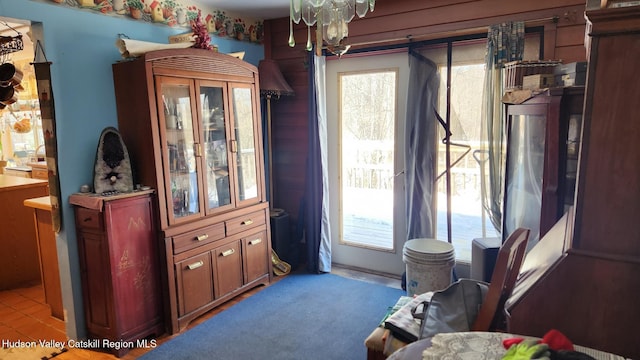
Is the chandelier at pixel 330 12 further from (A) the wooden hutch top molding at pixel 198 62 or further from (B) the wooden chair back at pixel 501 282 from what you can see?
(A) the wooden hutch top molding at pixel 198 62

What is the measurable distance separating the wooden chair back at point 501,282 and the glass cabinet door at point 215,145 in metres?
2.13

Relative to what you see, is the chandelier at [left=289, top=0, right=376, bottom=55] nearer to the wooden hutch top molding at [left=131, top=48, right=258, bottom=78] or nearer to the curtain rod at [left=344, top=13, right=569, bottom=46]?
the wooden hutch top molding at [left=131, top=48, right=258, bottom=78]

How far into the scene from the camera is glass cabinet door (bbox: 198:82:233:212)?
2.97 metres

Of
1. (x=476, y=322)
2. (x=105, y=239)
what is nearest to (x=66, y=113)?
(x=105, y=239)

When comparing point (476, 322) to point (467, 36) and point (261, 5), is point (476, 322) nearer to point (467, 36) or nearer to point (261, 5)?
point (467, 36)

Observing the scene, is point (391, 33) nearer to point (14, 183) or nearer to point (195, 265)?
point (195, 265)

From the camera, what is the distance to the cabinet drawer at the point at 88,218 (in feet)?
7.88

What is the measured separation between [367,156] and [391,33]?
1.06m

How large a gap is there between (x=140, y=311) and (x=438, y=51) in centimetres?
285

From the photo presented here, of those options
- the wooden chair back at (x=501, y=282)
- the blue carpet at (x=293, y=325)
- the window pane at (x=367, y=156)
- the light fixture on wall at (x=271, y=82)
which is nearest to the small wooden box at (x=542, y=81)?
the wooden chair back at (x=501, y=282)

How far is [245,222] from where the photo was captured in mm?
3285

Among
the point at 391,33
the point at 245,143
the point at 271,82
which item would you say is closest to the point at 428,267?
the point at 245,143

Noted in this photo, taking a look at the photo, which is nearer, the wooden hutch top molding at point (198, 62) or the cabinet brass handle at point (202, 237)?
the wooden hutch top molding at point (198, 62)

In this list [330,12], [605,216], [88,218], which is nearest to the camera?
[605,216]
